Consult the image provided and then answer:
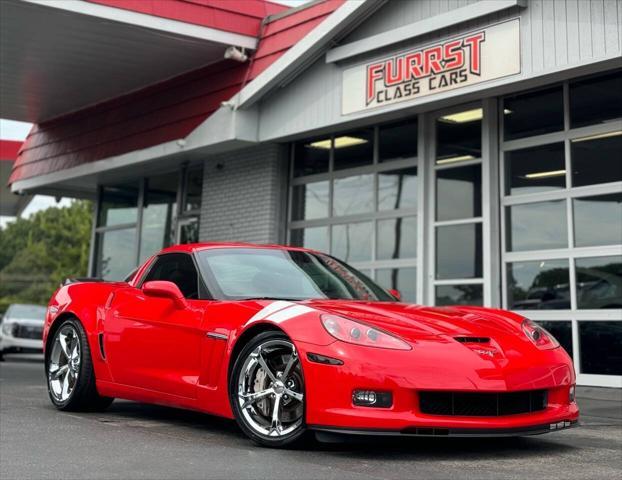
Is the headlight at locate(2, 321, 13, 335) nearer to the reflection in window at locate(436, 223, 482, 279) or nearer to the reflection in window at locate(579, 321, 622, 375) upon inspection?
the reflection in window at locate(436, 223, 482, 279)

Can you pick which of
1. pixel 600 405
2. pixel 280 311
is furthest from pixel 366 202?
pixel 280 311

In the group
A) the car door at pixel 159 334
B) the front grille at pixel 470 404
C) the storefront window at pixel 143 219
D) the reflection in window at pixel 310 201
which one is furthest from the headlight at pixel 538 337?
the storefront window at pixel 143 219

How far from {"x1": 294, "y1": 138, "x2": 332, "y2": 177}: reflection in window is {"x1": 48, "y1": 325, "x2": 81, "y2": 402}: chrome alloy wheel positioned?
22.7 ft

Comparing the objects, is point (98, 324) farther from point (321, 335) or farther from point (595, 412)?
point (595, 412)

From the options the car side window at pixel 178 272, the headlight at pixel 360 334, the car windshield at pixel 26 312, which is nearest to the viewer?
the headlight at pixel 360 334

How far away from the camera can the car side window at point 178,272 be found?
5766 mm

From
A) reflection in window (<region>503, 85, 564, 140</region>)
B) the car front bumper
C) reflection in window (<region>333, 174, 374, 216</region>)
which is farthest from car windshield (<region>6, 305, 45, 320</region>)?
the car front bumper

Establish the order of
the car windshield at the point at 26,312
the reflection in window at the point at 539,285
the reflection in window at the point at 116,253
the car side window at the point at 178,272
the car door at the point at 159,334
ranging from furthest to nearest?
1. the car windshield at the point at 26,312
2. the reflection in window at the point at 116,253
3. the reflection in window at the point at 539,285
4. the car side window at the point at 178,272
5. the car door at the point at 159,334

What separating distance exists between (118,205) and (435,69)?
9.72 m

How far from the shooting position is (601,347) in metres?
9.27

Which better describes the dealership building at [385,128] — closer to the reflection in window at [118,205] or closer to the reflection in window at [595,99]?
the reflection in window at [595,99]

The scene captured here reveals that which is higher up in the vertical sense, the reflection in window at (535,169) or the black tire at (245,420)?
the reflection in window at (535,169)

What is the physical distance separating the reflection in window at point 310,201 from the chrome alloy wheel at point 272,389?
8.25 meters

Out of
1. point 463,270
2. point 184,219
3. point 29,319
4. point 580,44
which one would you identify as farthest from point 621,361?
point 29,319
